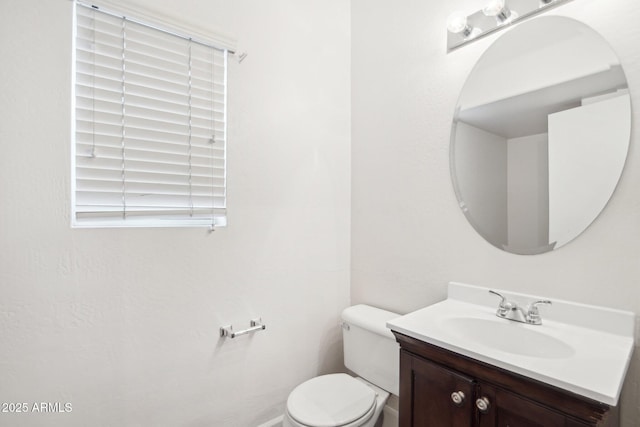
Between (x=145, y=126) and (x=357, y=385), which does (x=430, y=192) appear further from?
(x=145, y=126)

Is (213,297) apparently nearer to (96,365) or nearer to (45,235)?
(96,365)

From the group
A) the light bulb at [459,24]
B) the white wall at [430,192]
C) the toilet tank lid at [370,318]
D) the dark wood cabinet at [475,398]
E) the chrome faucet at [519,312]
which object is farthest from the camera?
the toilet tank lid at [370,318]

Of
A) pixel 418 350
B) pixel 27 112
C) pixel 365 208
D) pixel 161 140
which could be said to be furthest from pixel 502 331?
pixel 27 112

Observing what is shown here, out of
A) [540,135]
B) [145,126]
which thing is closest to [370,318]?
[540,135]

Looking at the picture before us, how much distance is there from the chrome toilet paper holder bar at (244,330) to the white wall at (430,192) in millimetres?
688

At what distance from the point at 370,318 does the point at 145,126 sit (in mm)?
1437

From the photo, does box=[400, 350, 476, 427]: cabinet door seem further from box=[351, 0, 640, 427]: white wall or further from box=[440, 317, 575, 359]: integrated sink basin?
box=[351, 0, 640, 427]: white wall

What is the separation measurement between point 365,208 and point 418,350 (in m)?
0.98

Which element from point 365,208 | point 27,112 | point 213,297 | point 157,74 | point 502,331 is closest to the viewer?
point 27,112

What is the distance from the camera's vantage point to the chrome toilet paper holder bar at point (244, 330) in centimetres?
146

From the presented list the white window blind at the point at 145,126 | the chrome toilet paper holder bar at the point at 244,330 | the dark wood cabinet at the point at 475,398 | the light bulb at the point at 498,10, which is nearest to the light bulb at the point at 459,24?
the light bulb at the point at 498,10

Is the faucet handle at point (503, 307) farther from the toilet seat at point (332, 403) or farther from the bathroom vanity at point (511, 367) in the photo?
the toilet seat at point (332, 403)

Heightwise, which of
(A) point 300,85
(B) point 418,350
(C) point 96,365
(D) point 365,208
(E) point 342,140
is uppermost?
(A) point 300,85

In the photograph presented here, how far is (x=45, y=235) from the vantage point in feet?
3.55
